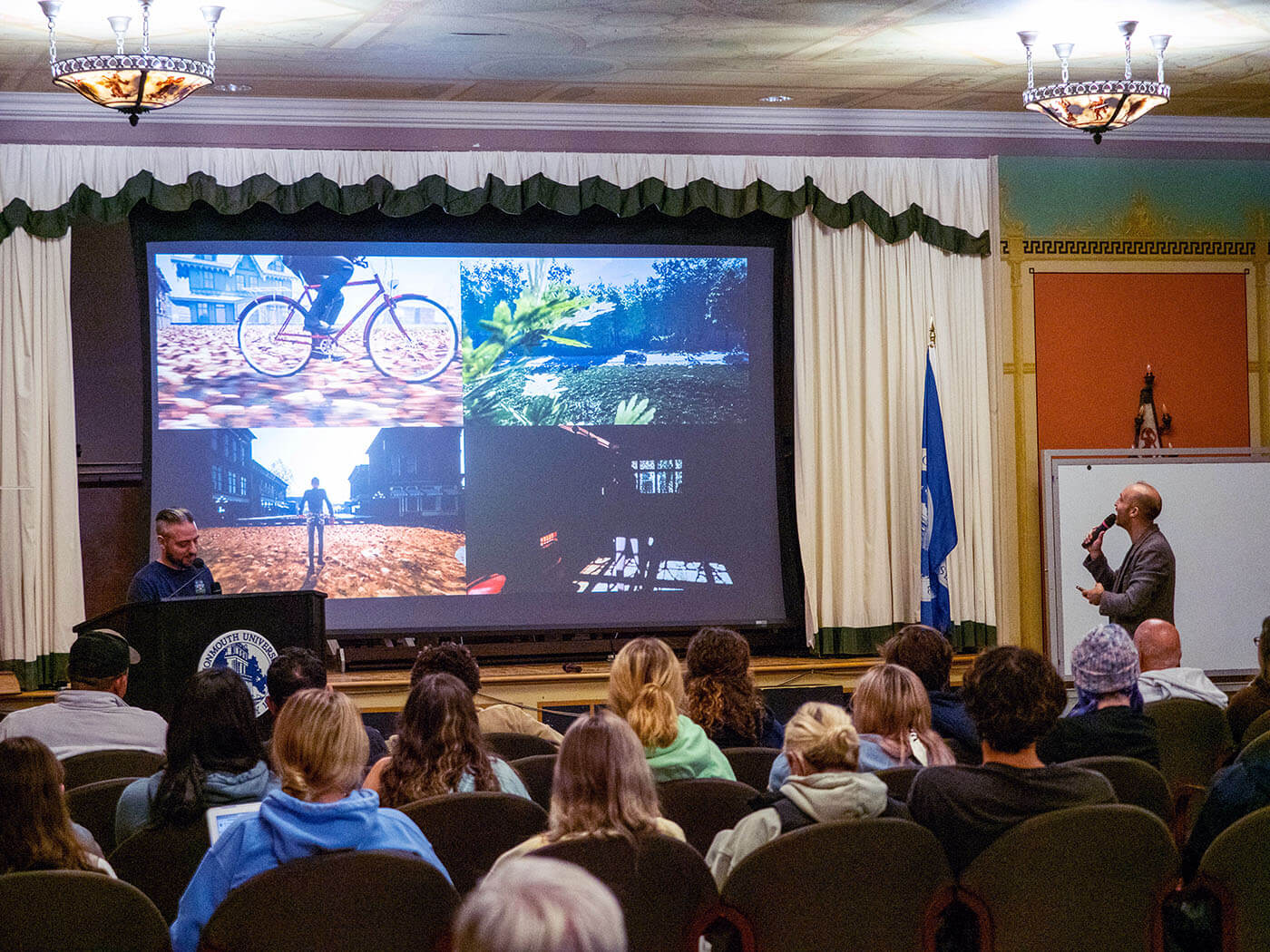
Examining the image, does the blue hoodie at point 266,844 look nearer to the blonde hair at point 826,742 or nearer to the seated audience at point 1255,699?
the blonde hair at point 826,742

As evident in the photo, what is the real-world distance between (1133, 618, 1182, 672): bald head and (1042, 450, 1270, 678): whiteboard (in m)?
2.66

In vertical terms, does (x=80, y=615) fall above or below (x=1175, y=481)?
→ below

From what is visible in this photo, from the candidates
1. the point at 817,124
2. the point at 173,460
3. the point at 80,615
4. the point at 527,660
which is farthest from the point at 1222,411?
the point at 80,615

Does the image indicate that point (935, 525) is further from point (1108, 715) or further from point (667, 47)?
point (1108, 715)

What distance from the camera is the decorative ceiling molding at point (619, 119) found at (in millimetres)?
6926

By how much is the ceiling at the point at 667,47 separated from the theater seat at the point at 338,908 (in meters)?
4.01

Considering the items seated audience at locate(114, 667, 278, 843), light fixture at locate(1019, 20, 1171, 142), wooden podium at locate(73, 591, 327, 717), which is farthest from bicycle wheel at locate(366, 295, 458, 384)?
seated audience at locate(114, 667, 278, 843)

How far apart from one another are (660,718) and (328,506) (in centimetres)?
389

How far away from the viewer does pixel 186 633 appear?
4824 mm

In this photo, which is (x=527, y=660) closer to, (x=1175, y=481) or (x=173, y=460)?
(x=173, y=460)

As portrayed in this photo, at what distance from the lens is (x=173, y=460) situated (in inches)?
270

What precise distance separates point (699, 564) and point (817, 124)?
2603mm

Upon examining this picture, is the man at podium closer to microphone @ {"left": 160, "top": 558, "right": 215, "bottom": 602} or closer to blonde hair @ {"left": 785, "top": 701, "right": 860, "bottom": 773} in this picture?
microphone @ {"left": 160, "top": 558, "right": 215, "bottom": 602}

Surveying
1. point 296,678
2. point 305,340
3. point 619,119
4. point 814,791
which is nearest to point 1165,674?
point 814,791
